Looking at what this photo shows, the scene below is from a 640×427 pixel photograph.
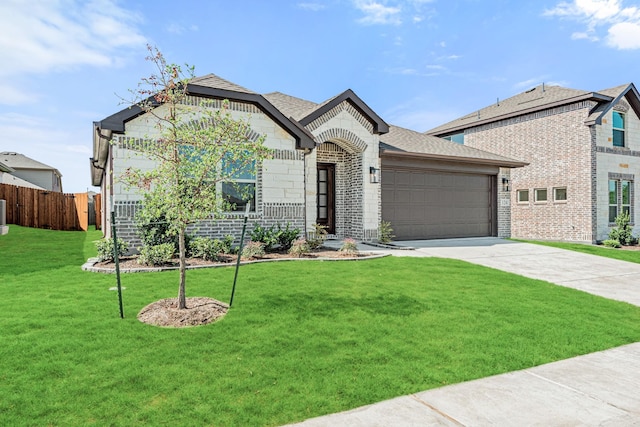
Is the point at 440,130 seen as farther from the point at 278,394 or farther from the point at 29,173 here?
the point at 29,173

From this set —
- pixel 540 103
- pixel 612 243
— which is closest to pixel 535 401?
pixel 612 243

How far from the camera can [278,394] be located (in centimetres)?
317

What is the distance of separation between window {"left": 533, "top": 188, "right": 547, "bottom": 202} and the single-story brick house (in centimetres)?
289

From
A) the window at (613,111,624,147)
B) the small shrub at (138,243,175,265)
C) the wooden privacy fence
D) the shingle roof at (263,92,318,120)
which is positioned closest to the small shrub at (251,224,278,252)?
the small shrub at (138,243,175,265)

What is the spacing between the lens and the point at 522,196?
19.9 meters

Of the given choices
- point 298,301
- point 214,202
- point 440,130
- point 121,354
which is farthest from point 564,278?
point 440,130

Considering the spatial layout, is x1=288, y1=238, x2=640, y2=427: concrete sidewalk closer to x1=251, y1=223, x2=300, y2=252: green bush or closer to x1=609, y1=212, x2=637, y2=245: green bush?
x1=251, y1=223, x2=300, y2=252: green bush

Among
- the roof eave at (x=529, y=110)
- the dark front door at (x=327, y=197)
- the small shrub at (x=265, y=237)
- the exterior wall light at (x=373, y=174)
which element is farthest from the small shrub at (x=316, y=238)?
the roof eave at (x=529, y=110)

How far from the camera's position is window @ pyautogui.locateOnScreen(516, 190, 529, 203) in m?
19.6

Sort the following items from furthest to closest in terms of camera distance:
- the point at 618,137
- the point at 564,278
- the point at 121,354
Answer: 1. the point at 618,137
2. the point at 564,278
3. the point at 121,354

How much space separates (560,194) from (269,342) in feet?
61.2

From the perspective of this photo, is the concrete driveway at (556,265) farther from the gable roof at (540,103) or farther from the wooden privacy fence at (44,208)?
the wooden privacy fence at (44,208)

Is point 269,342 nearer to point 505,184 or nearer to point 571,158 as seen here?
point 505,184

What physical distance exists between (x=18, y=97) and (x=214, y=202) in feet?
45.3
